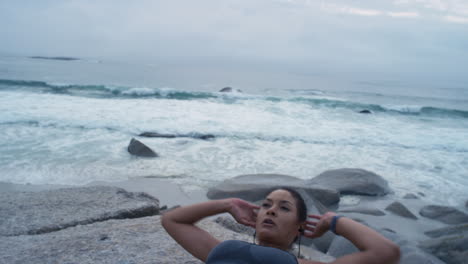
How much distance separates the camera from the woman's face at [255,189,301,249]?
210 centimetres

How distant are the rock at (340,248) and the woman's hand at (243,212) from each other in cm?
188

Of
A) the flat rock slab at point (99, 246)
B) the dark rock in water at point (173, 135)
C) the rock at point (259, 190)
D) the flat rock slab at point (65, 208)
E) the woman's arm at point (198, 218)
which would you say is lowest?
the dark rock in water at point (173, 135)

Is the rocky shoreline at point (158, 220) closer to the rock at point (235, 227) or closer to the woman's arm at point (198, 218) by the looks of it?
the rock at point (235, 227)

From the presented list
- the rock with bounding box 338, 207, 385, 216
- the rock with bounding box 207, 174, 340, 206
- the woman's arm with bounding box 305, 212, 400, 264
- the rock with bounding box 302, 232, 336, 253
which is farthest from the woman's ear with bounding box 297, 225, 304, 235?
the rock with bounding box 338, 207, 385, 216

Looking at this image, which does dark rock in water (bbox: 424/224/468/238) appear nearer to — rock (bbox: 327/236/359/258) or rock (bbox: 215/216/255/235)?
rock (bbox: 327/236/359/258)

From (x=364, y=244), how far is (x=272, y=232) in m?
0.49

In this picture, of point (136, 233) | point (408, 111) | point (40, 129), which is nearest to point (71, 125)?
point (40, 129)

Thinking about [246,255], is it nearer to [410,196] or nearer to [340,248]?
[340,248]

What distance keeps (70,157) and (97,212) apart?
4042mm

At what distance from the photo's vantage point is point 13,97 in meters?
16.3

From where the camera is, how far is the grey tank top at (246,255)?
1.87m

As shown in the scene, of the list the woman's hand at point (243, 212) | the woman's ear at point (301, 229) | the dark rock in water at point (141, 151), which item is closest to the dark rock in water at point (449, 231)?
the woman's ear at point (301, 229)

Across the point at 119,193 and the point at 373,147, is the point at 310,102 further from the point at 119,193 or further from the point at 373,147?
the point at 119,193

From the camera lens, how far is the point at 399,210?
5543 mm
